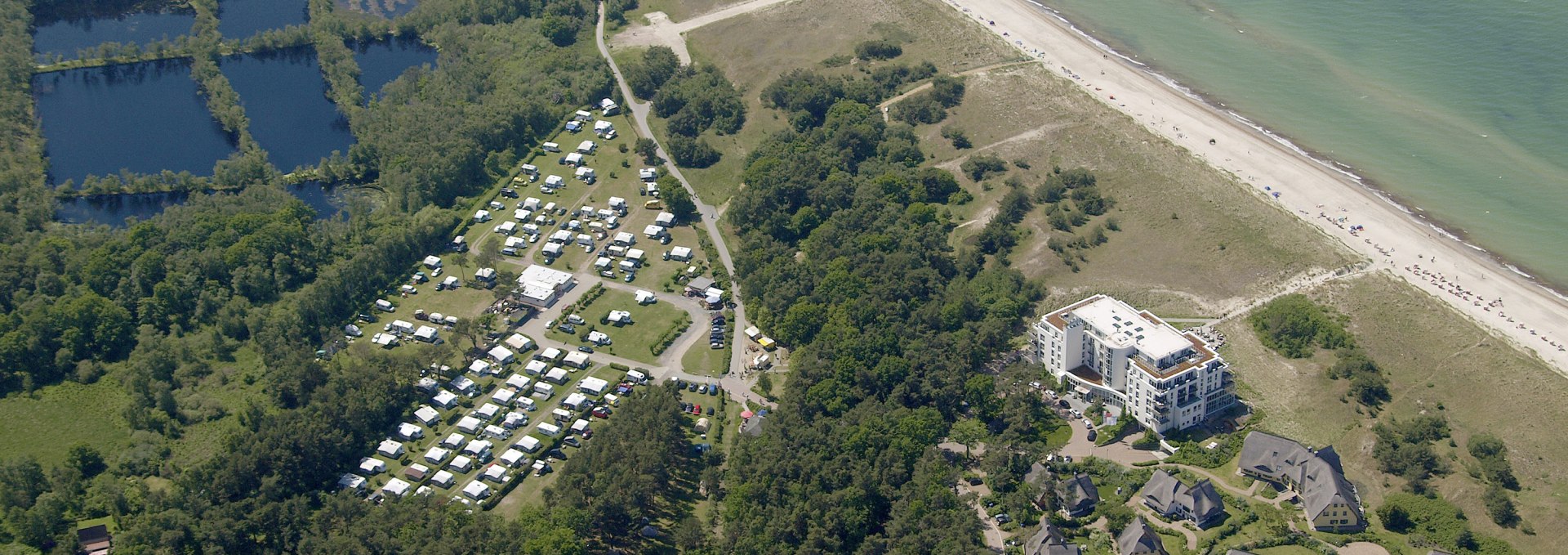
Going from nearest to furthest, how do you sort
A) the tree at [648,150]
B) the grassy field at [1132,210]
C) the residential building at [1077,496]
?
the residential building at [1077,496], the grassy field at [1132,210], the tree at [648,150]

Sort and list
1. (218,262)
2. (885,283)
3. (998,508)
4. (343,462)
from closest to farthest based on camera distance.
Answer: (998,508)
(343,462)
(885,283)
(218,262)

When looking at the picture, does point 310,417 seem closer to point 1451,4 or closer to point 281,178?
point 281,178

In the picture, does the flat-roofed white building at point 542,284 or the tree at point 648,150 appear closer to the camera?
the flat-roofed white building at point 542,284

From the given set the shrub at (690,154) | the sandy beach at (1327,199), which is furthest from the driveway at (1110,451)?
the shrub at (690,154)

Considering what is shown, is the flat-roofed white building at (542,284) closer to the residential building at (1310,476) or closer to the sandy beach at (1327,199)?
the sandy beach at (1327,199)

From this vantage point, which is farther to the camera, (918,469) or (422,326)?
(422,326)

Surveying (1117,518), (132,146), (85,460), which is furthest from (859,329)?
(132,146)

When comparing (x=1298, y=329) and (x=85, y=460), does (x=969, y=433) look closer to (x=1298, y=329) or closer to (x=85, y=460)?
(x=1298, y=329)

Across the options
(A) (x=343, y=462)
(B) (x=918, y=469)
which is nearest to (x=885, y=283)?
(B) (x=918, y=469)
